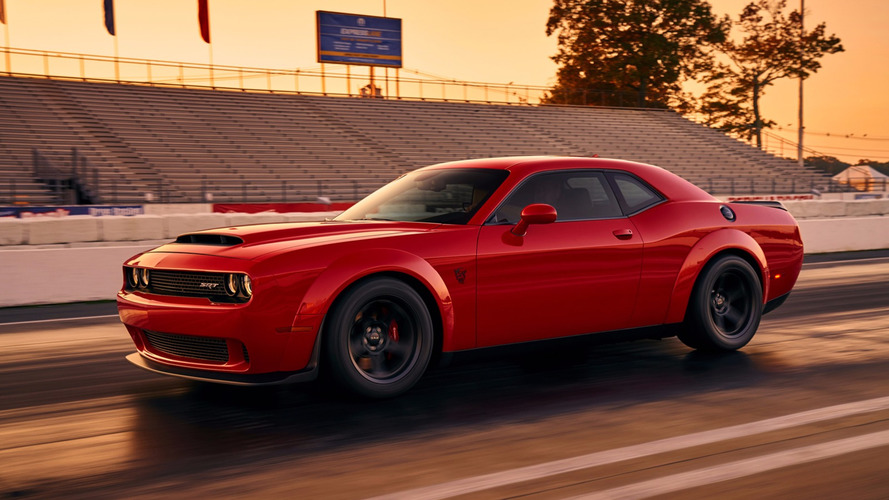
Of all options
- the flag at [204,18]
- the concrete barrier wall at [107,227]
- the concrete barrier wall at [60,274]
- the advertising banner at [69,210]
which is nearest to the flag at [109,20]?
the flag at [204,18]

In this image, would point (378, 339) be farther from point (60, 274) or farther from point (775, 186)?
point (775, 186)

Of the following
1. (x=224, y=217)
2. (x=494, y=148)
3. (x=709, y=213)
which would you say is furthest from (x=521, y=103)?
(x=709, y=213)

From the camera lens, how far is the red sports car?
16.0 ft

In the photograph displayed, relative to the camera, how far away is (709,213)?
6727 mm

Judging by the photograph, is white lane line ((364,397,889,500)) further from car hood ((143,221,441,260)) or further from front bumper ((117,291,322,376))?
car hood ((143,221,441,260))

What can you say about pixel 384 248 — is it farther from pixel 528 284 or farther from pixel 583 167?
pixel 583 167

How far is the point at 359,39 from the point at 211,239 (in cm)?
4017

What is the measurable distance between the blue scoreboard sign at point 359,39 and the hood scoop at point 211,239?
3874 centimetres

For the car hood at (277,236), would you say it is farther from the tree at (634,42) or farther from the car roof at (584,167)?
the tree at (634,42)

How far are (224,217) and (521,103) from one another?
3218 cm

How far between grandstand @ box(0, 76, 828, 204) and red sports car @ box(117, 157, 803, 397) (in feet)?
68.5

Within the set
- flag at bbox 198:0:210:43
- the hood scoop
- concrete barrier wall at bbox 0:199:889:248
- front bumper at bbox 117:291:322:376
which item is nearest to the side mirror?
front bumper at bbox 117:291:322:376

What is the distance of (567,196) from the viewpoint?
6.13m

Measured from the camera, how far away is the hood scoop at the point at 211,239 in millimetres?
5266
